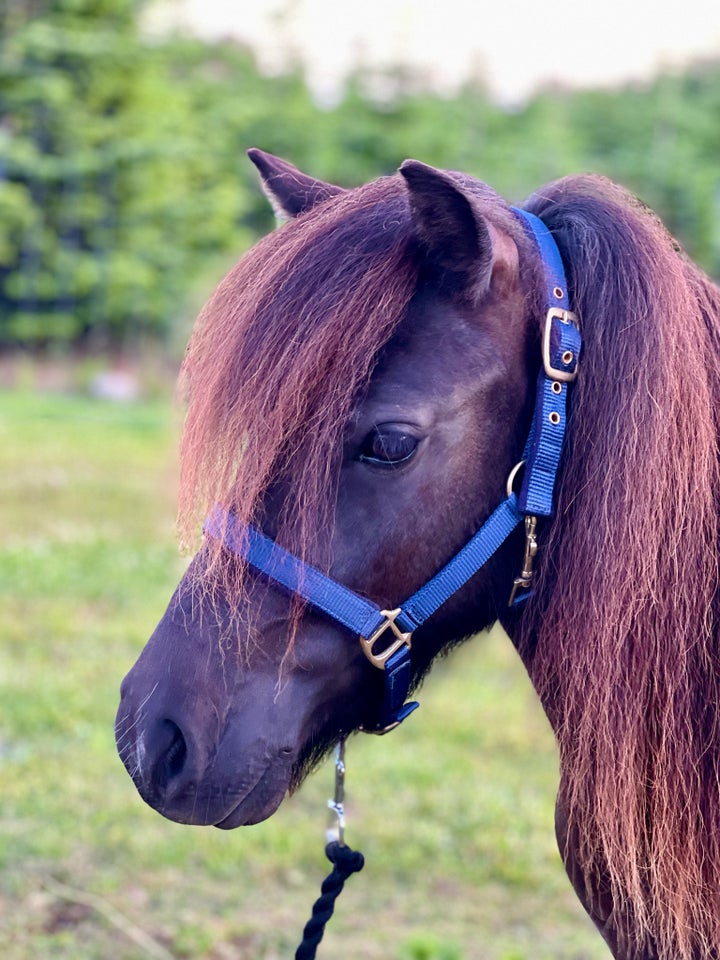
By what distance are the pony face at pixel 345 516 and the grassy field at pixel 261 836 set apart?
0.66 m

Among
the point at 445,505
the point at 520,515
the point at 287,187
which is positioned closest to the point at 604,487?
the point at 520,515

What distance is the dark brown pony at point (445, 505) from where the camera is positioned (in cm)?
148

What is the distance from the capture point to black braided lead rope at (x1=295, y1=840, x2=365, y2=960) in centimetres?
179

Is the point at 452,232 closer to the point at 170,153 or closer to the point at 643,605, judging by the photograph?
the point at 643,605

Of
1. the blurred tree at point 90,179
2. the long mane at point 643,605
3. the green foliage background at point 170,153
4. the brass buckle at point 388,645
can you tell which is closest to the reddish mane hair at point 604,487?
the long mane at point 643,605

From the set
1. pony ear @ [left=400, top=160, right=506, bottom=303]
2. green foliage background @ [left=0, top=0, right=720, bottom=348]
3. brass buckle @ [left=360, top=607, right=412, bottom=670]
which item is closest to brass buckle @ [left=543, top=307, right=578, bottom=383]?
pony ear @ [left=400, top=160, right=506, bottom=303]

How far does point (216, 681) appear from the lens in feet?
4.83

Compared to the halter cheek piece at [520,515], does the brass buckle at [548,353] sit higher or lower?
higher

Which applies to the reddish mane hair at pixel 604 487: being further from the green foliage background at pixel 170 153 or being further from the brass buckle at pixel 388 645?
the green foliage background at pixel 170 153

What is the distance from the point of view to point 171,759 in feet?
4.88

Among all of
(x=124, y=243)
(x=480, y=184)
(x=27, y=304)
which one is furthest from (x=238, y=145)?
(x=480, y=184)

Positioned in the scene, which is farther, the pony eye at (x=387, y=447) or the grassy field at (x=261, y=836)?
the grassy field at (x=261, y=836)

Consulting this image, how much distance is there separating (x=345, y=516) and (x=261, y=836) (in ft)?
8.00

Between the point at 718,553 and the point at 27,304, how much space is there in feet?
47.4
